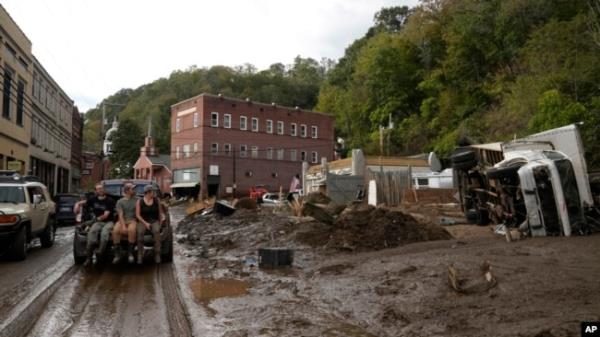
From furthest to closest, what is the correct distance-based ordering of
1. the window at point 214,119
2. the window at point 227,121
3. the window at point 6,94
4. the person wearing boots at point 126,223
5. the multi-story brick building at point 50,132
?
the window at point 227,121
the window at point 214,119
the multi-story brick building at point 50,132
the window at point 6,94
the person wearing boots at point 126,223

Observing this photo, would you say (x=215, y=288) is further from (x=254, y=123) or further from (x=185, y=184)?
(x=254, y=123)

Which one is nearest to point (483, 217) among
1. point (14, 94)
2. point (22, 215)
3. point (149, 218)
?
point (149, 218)

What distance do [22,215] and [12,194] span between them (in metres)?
1.41

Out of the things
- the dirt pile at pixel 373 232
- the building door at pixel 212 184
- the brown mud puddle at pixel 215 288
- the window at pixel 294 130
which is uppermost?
the window at pixel 294 130

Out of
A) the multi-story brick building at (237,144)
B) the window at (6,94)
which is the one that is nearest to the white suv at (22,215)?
the window at (6,94)

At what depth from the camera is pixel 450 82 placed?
53938 mm

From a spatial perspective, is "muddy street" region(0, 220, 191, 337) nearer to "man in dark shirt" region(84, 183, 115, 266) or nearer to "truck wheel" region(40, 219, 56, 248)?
"man in dark shirt" region(84, 183, 115, 266)

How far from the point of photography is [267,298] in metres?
8.06

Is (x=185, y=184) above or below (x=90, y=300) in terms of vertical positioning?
above

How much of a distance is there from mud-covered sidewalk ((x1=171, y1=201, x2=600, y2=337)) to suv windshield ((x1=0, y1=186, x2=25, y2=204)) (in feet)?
14.6

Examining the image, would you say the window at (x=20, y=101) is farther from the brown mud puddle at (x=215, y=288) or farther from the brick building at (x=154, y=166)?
the brick building at (x=154, y=166)

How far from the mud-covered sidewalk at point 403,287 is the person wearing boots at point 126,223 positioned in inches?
50.6

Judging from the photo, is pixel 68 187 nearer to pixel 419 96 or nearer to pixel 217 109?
pixel 217 109

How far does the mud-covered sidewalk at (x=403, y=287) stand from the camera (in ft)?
19.3
